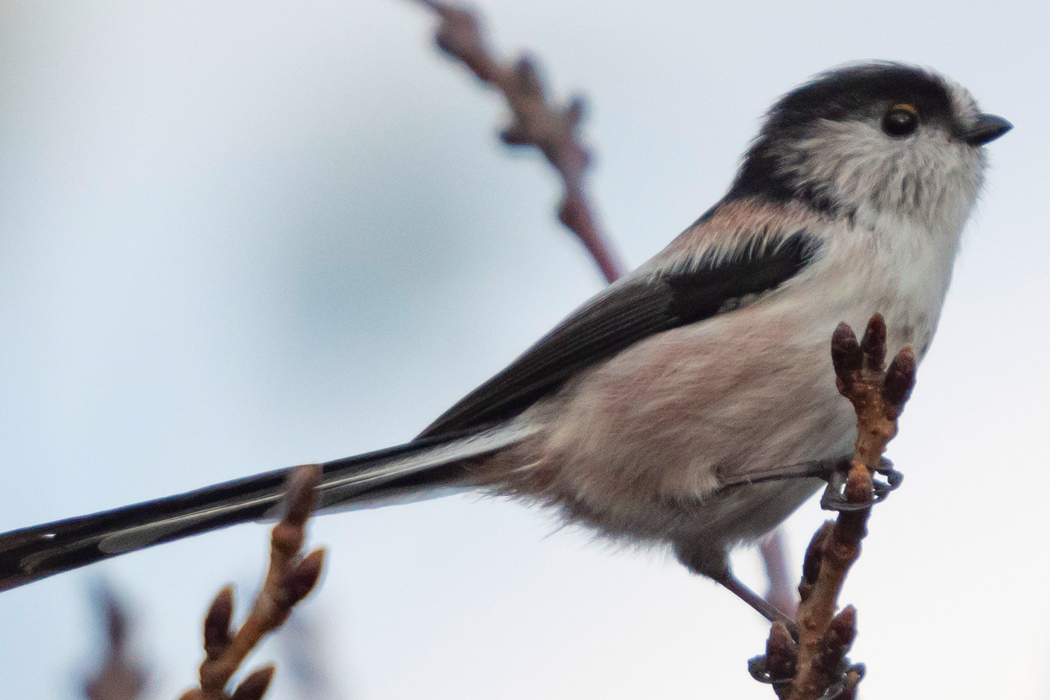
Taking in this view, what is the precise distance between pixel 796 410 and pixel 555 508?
0.66 metres

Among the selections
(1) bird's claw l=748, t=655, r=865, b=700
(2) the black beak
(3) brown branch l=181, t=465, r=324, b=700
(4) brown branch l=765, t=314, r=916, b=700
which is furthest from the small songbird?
(3) brown branch l=181, t=465, r=324, b=700

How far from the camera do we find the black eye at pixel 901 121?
9.20ft

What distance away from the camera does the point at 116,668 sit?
5.19ft

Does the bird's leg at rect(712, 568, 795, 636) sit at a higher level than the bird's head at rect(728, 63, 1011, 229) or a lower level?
lower

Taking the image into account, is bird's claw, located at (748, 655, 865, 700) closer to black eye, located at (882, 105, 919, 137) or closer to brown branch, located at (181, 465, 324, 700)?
brown branch, located at (181, 465, 324, 700)

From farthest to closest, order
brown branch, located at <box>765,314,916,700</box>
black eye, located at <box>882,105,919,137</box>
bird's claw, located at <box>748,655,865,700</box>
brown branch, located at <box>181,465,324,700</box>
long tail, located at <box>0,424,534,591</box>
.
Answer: black eye, located at <box>882,105,919,137</box> → long tail, located at <box>0,424,534,591</box> → bird's claw, located at <box>748,655,865,700</box> → brown branch, located at <box>765,314,916,700</box> → brown branch, located at <box>181,465,324,700</box>

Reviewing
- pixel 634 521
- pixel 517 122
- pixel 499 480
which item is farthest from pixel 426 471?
pixel 517 122

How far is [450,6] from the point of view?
2389mm

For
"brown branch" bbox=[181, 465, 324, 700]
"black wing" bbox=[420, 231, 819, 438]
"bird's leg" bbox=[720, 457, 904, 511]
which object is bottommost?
"brown branch" bbox=[181, 465, 324, 700]

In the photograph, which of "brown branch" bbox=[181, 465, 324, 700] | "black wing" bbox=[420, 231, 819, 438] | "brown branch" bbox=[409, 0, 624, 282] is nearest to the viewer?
"brown branch" bbox=[181, 465, 324, 700]

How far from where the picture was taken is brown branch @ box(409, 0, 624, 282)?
2.36m

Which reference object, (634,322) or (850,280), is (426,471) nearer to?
(634,322)

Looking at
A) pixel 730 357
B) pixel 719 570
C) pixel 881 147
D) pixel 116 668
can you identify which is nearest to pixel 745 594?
pixel 719 570

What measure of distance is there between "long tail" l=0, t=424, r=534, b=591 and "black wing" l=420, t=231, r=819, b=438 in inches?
2.9
